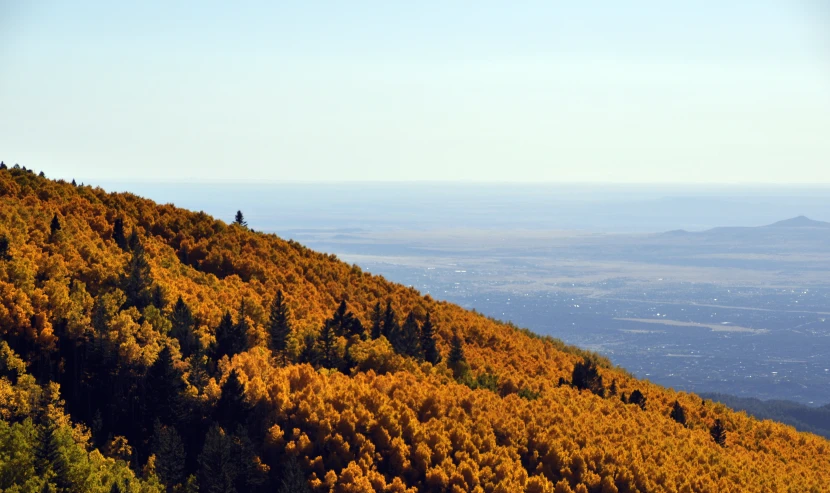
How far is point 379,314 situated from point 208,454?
31225 mm

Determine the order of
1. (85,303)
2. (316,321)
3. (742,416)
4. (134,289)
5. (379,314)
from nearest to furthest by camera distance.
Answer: (85,303) → (134,289) → (316,321) → (379,314) → (742,416)

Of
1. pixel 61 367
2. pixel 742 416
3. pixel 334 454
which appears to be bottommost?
pixel 742 416

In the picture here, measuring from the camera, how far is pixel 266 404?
41.8 meters

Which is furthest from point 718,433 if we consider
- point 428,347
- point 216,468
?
point 216,468

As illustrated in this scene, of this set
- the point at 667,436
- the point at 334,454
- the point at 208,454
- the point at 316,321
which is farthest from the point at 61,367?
the point at 667,436

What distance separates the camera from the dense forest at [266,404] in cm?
3716

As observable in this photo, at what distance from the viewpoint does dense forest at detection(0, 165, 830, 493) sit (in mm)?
37156

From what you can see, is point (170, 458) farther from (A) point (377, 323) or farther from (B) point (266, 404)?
(A) point (377, 323)

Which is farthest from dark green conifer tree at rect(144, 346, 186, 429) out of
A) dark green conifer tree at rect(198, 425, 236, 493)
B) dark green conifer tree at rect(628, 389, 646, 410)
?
dark green conifer tree at rect(628, 389, 646, 410)

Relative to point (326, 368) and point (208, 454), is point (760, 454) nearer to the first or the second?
point (326, 368)

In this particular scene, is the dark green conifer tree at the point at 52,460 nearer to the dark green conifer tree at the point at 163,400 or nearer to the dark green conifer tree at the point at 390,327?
the dark green conifer tree at the point at 163,400

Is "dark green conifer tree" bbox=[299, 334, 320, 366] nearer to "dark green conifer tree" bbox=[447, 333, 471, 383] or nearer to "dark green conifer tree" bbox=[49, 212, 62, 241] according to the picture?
"dark green conifer tree" bbox=[447, 333, 471, 383]

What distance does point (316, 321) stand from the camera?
62.8m

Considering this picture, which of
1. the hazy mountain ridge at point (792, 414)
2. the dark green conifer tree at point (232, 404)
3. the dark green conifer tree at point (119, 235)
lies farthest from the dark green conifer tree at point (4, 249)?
the hazy mountain ridge at point (792, 414)
